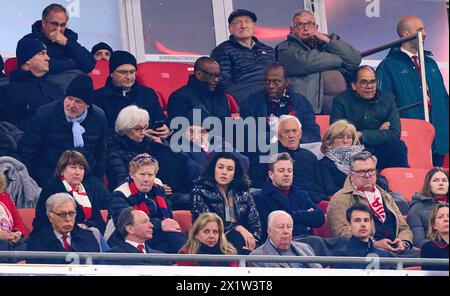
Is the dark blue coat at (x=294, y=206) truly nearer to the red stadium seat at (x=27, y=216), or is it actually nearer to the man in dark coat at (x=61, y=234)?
the man in dark coat at (x=61, y=234)

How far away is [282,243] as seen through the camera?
29.9ft

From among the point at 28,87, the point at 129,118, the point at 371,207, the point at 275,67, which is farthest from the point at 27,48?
the point at 371,207

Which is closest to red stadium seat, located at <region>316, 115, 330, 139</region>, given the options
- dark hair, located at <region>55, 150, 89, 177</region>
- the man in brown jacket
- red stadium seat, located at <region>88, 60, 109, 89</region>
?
the man in brown jacket

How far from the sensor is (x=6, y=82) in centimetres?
913

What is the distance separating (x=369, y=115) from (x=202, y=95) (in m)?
1.11

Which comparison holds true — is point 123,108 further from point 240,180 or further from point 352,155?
point 352,155

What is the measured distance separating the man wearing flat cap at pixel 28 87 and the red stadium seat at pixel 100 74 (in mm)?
292

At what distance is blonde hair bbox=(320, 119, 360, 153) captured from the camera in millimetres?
9625

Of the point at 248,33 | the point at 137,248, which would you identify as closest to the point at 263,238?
the point at 137,248

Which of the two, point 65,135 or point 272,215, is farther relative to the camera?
point 272,215

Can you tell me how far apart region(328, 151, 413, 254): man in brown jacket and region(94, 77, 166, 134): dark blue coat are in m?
1.18

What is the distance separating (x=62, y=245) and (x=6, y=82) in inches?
41.8

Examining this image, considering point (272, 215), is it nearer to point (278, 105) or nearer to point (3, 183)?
point (278, 105)
